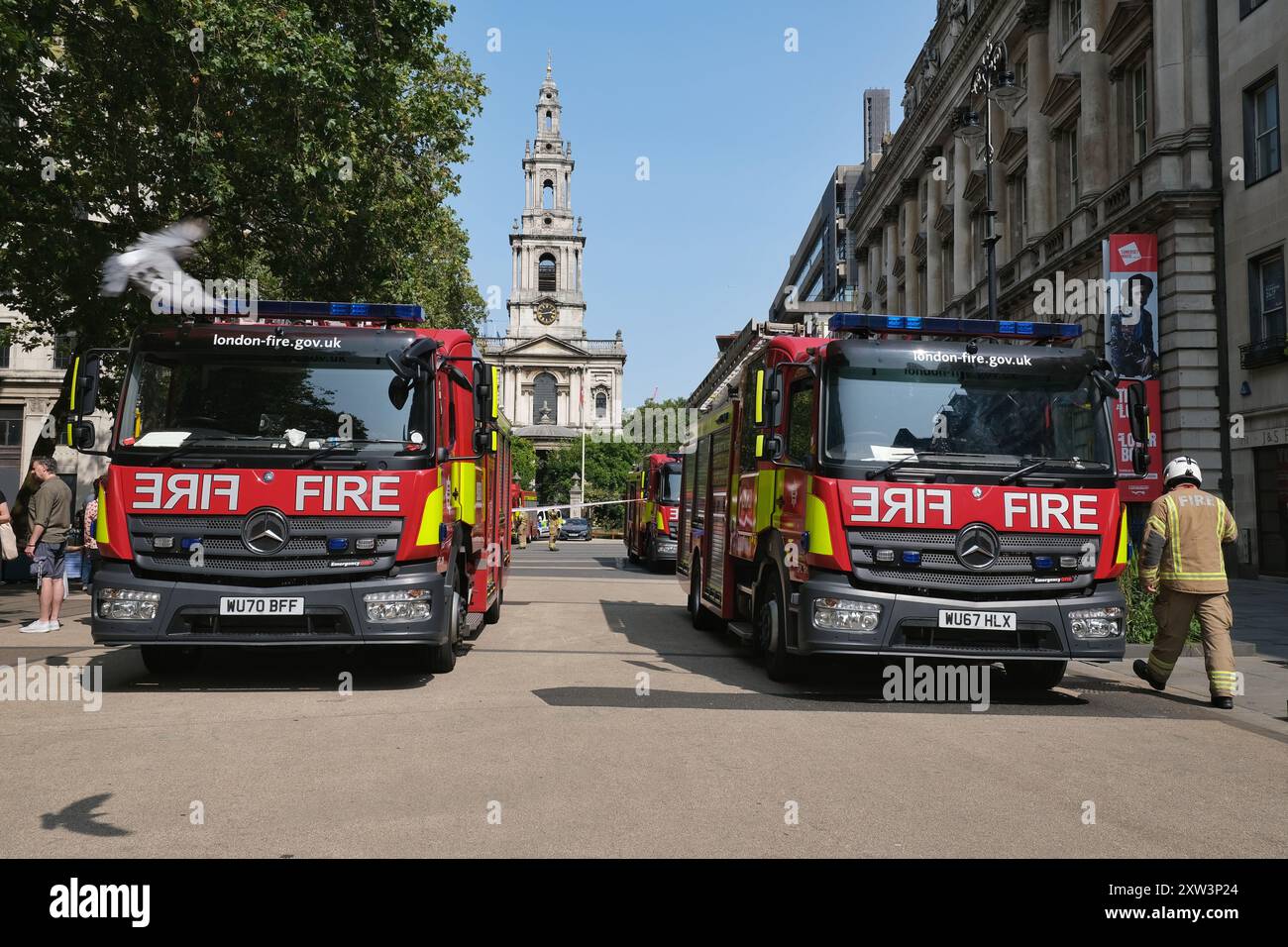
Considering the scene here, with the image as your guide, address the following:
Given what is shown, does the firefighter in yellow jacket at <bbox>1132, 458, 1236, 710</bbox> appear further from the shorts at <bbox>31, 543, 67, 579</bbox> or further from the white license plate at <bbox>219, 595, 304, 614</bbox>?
the shorts at <bbox>31, 543, 67, 579</bbox>

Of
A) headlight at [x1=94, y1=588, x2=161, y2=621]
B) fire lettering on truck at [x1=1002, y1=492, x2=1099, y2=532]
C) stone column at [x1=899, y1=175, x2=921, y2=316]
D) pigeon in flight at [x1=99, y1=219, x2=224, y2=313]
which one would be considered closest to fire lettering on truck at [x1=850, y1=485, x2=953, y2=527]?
fire lettering on truck at [x1=1002, y1=492, x2=1099, y2=532]

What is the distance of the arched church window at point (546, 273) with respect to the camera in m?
110

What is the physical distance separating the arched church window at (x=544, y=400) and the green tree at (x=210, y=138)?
93769mm

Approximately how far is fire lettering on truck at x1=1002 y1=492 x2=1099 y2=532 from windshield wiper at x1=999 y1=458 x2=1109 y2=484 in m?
0.11

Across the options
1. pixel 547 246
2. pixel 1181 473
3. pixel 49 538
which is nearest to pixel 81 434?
pixel 49 538

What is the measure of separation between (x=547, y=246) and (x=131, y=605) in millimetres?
104153

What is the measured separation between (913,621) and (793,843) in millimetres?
3664

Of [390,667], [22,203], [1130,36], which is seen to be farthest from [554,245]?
[390,667]

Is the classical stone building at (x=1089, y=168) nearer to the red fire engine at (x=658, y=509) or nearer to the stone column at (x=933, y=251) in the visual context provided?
the stone column at (x=933, y=251)

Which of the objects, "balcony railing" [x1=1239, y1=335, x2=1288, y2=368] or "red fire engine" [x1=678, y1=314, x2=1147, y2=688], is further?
"balcony railing" [x1=1239, y1=335, x2=1288, y2=368]

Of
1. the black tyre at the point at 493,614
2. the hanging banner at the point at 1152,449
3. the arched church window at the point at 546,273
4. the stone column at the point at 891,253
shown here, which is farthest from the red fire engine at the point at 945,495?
the arched church window at the point at 546,273

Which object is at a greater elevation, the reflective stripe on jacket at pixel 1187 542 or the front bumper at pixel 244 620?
the reflective stripe on jacket at pixel 1187 542

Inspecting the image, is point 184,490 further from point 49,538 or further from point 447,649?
point 49,538

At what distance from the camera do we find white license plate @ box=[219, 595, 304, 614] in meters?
7.77
